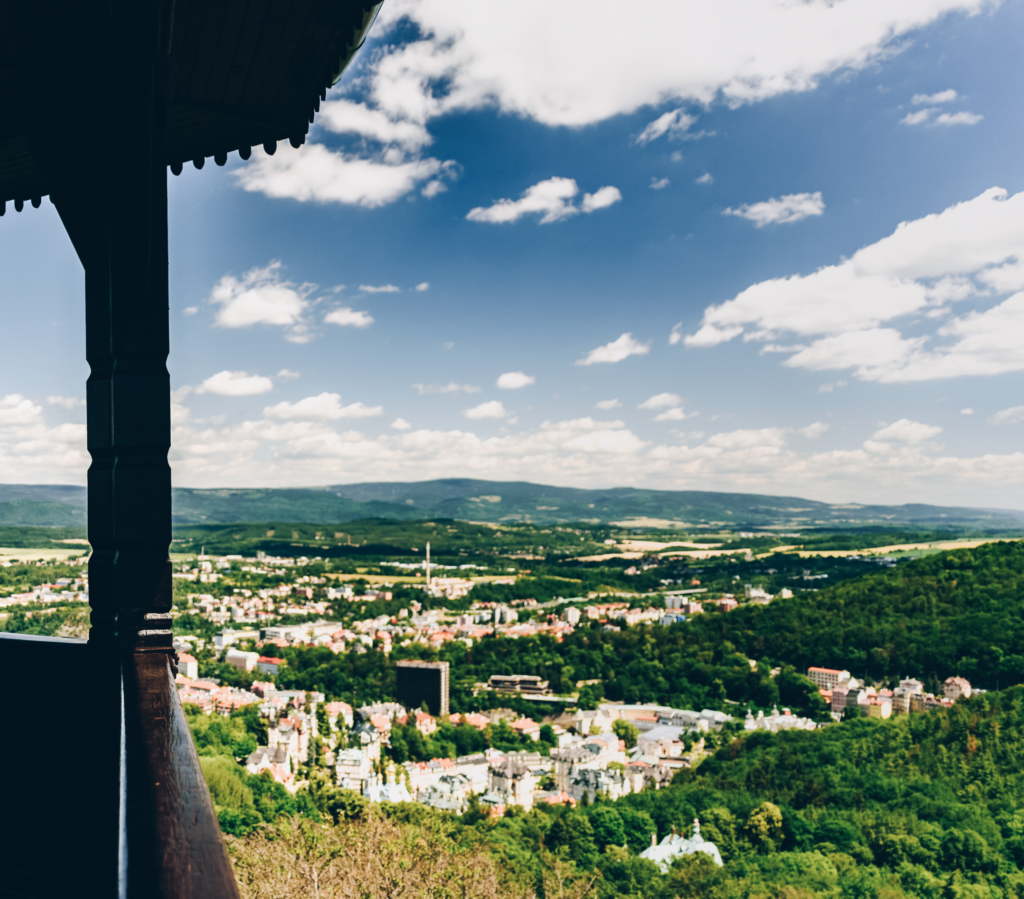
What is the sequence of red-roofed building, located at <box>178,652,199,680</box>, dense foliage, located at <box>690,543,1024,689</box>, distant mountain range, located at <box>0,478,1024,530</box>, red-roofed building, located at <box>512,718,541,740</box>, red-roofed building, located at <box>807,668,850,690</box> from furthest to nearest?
distant mountain range, located at <box>0,478,1024,530</box> < red-roofed building, located at <box>807,668,850,690</box> < dense foliage, located at <box>690,543,1024,689</box> < red-roofed building, located at <box>178,652,199,680</box> < red-roofed building, located at <box>512,718,541,740</box>

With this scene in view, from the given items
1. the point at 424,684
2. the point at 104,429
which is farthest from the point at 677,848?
the point at 424,684

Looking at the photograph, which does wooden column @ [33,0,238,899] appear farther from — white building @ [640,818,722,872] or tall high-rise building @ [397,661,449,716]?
tall high-rise building @ [397,661,449,716]

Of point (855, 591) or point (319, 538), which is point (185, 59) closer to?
point (855, 591)

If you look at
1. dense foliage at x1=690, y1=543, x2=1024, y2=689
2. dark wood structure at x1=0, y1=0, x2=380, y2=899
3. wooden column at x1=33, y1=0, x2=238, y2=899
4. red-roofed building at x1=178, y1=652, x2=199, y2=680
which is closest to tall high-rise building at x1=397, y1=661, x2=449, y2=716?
red-roofed building at x1=178, y1=652, x2=199, y2=680

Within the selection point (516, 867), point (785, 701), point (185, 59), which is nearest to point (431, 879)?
point (185, 59)

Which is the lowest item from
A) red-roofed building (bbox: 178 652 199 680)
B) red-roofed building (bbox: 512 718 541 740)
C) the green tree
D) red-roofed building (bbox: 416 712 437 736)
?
the green tree

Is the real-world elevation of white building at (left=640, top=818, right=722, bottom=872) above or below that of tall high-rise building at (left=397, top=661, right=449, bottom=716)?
above

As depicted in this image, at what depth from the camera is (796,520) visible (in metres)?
146

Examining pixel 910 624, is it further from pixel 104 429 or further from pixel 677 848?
pixel 104 429

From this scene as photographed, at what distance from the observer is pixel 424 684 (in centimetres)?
3098

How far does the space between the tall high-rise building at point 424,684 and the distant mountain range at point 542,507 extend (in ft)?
272

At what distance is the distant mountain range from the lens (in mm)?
118188

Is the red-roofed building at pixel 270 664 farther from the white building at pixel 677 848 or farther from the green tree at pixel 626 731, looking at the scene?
the white building at pixel 677 848

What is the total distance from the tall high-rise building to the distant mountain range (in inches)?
3270
